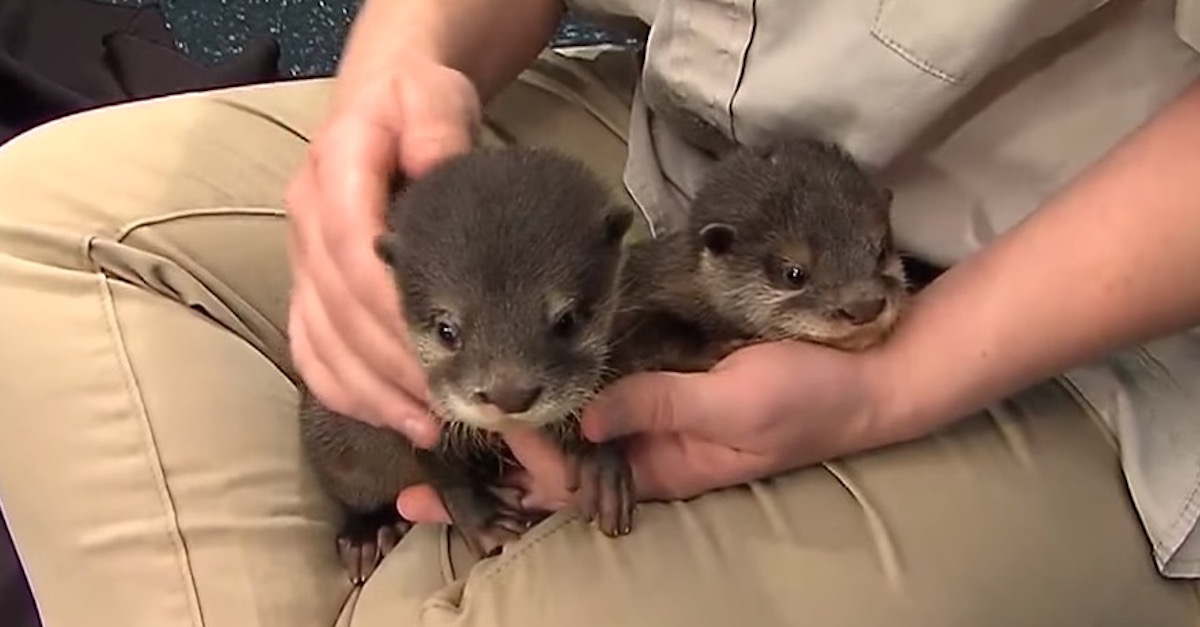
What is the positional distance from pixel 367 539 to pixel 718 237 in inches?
11.9

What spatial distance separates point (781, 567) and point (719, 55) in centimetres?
32

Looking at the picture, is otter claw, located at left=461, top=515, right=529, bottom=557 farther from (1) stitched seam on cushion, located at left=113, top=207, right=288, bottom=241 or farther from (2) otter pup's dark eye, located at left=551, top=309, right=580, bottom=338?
(1) stitched seam on cushion, located at left=113, top=207, right=288, bottom=241

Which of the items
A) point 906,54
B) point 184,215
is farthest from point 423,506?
point 906,54

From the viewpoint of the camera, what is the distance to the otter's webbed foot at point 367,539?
1.10 metres

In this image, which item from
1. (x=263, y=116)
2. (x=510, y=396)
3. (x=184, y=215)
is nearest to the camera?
(x=510, y=396)

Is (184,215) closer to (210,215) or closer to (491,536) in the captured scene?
(210,215)

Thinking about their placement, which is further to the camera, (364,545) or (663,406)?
(364,545)

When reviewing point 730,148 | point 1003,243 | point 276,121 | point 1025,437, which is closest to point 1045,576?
point 1025,437

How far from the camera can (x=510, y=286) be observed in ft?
3.08

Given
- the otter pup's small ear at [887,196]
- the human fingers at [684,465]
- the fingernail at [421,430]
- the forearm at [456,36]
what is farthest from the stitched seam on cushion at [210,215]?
the otter pup's small ear at [887,196]

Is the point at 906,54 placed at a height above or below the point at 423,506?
above

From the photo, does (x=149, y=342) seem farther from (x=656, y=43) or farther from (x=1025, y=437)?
(x=1025, y=437)

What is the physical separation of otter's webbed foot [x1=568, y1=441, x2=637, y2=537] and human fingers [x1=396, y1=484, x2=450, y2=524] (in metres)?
0.11

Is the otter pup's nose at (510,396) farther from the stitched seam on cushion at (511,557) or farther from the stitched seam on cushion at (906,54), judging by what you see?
the stitched seam on cushion at (906,54)
